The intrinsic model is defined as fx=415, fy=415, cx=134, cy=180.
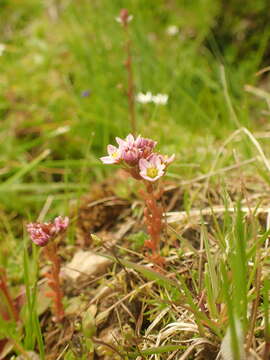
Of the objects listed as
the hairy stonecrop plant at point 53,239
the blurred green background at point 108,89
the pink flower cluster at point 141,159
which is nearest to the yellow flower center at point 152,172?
the pink flower cluster at point 141,159

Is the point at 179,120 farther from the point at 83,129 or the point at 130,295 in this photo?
the point at 130,295

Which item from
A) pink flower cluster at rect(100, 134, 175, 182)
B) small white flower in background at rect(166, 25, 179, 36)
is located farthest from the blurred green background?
pink flower cluster at rect(100, 134, 175, 182)

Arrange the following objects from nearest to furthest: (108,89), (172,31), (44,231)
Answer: (44,231) < (108,89) < (172,31)

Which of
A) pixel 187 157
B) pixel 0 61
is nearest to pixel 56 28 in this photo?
pixel 0 61

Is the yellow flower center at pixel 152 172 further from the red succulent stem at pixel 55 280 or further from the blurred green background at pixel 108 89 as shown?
the blurred green background at pixel 108 89

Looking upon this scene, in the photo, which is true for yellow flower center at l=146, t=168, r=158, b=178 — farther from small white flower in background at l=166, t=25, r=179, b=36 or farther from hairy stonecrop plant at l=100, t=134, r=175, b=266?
small white flower in background at l=166, t=25, r=179, b=36

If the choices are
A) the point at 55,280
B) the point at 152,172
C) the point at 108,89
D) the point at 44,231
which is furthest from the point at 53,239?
the point at 108,89

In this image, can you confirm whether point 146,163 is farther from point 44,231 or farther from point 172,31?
point 172,31
